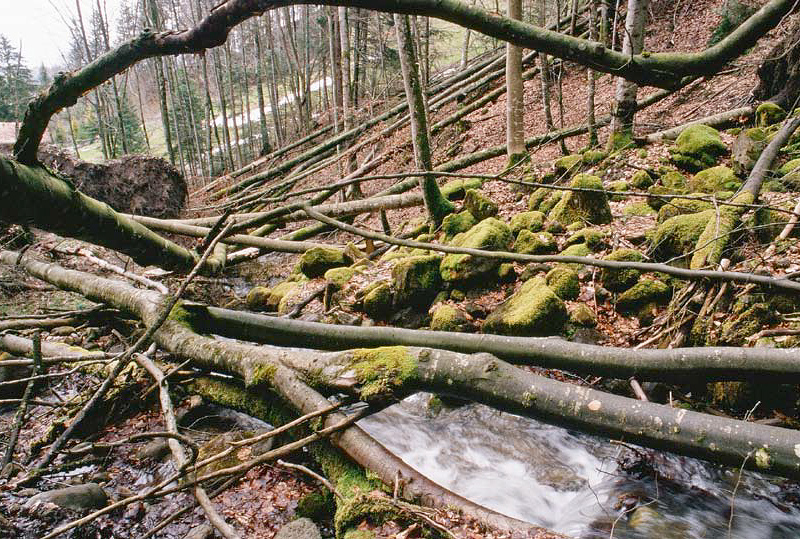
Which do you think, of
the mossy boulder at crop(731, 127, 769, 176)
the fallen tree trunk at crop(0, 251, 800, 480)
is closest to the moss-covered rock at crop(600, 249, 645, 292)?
the mossy boulder at crop(731, 127, 769, 176)

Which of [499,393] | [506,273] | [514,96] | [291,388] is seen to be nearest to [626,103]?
[514,96]

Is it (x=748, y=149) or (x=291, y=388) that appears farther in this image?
(x=748, y=149)

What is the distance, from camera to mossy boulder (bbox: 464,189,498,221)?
7.34 metres

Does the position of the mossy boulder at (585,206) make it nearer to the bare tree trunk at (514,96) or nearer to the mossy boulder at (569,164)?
the mossy boulder at (569,164)

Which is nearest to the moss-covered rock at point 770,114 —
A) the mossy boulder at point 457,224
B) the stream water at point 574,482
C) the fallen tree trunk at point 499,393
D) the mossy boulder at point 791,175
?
the mossy boulder at point 791,175

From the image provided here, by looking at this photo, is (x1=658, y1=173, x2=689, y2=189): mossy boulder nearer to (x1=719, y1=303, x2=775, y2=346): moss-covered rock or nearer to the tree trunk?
(x1=719, y1=303, x2=775, y2=346): moss-covered rock

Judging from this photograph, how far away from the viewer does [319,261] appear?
8203 millimetres

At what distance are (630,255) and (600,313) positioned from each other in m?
0.72

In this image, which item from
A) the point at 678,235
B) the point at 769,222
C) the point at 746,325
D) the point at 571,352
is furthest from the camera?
the point at 678,235

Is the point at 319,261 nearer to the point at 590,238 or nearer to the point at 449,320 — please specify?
the point at 449,320

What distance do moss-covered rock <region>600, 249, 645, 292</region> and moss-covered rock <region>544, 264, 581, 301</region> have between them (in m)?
0.34

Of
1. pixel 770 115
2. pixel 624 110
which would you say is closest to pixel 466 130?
pixel 624 110

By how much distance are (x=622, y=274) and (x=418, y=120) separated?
4086 millimetres

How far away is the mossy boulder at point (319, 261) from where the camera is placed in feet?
26.9
